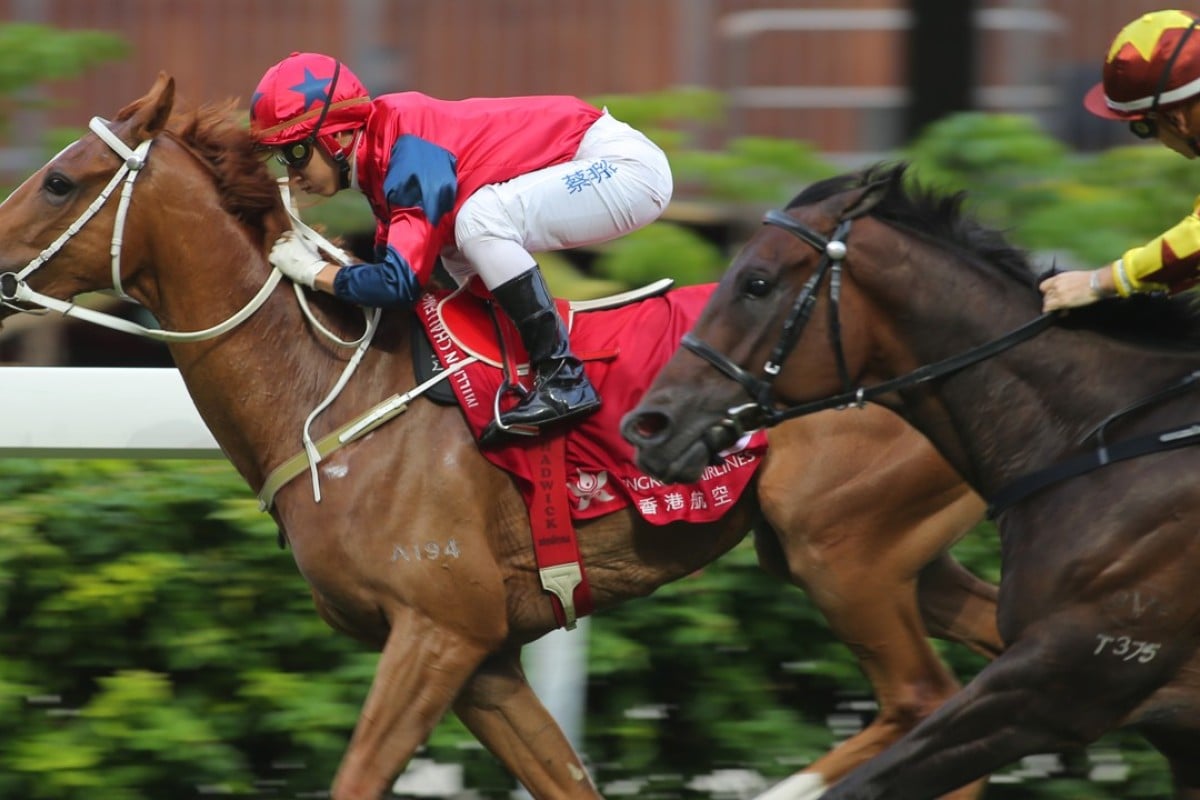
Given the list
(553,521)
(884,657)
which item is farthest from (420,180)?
(884,657)

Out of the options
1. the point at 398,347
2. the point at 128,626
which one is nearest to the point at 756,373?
the point at 398,347

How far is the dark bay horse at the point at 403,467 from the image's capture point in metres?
4.30

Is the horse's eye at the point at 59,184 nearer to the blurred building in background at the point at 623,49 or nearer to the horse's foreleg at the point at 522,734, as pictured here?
the horse's foreleg at the point at 522,734

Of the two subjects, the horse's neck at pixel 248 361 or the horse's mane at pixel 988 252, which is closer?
the horse's mane at pixel 988 252

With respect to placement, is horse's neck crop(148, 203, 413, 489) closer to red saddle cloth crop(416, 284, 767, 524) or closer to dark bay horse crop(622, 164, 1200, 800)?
red saddle cloth crop(416, 284, 767, 524)

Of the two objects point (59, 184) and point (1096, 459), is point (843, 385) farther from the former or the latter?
point (59, 184)

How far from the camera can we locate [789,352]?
371 centimetres

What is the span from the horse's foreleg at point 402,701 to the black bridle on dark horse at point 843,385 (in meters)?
0.94

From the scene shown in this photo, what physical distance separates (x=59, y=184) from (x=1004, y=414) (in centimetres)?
231

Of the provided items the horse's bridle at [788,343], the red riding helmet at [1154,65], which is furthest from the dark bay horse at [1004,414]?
the red riding helmet at [1154,65]

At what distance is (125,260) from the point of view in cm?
436

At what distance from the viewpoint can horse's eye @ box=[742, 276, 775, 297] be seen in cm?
371

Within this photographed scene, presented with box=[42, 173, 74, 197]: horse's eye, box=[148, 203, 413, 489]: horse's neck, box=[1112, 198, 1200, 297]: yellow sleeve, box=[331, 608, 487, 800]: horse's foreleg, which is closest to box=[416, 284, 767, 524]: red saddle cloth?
box=[148, 203, 413, 489]: horse's neck

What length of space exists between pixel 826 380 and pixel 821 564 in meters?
0.81
